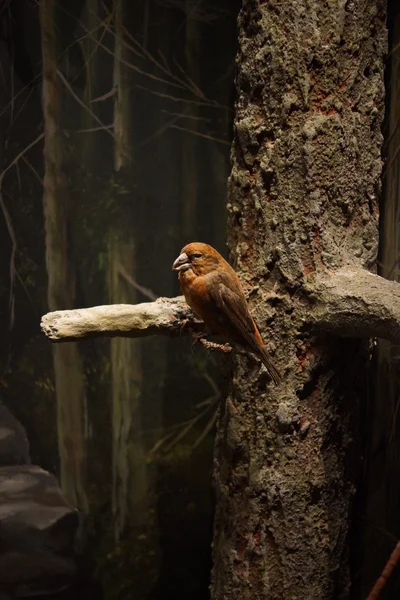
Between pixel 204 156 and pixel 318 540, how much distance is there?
1121 millimetres

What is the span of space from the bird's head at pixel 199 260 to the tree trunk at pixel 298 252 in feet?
0.43

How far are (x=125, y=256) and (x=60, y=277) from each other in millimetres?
202

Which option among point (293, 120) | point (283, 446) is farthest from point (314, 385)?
point (293, 120)

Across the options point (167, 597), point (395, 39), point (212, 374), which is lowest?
point (167, 597)

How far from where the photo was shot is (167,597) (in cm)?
225

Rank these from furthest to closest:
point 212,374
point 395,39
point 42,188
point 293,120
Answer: point 212,374, point 42,188, point 395,39, point 293,120

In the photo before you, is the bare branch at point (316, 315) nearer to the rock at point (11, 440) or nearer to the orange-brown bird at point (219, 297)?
the orange-brown bird at point (219, 297)

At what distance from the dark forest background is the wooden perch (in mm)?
445

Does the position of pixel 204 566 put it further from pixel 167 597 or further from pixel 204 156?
pixel 204 156

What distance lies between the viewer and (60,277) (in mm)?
2113

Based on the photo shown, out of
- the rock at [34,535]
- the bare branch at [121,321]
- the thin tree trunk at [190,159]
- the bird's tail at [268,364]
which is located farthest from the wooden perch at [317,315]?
the rock at [34,535]

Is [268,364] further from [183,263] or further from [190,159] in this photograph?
[190,159]

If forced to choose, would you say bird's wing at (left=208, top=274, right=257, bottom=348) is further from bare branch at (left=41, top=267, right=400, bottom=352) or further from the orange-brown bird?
bare branch at (left=41, top=267, right=400, bottom=352)

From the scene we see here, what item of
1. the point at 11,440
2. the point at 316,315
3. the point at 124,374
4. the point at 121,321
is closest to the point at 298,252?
the point at 316,315
